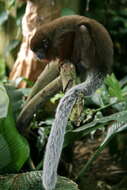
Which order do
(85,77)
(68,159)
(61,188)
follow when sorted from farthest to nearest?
(68,159)
(85,77)
(61,188)

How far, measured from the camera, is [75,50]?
4.83 feet

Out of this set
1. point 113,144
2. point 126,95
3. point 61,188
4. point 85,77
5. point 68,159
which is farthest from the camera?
point 113,144

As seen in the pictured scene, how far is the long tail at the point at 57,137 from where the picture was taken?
1.19 metres

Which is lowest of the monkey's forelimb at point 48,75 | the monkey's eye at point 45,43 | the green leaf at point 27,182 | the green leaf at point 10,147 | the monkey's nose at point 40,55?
the green leaf at point 27,182

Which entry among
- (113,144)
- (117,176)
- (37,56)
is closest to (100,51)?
(37,56)

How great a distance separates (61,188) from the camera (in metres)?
1.34

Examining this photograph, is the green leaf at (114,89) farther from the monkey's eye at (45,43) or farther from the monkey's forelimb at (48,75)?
the monkey's eye at (45,43)

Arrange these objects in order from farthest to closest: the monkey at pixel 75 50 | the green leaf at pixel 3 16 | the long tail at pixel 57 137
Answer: the green leaf at pixel 3 16, the monkey at pixel 75 50, the long tail at pixel 57 137

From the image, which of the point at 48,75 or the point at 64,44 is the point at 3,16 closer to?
the point at 48,75

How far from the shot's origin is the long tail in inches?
46.8

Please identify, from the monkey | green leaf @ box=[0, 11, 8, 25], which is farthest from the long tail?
green leaf @ box=[0, 11, 8, 25]

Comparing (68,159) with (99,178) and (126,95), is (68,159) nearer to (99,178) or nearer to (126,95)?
(99,178)

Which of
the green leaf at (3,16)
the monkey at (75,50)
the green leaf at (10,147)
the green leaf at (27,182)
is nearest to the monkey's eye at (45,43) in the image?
the monkey at (75,50)

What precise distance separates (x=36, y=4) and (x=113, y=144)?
854 millimetres
